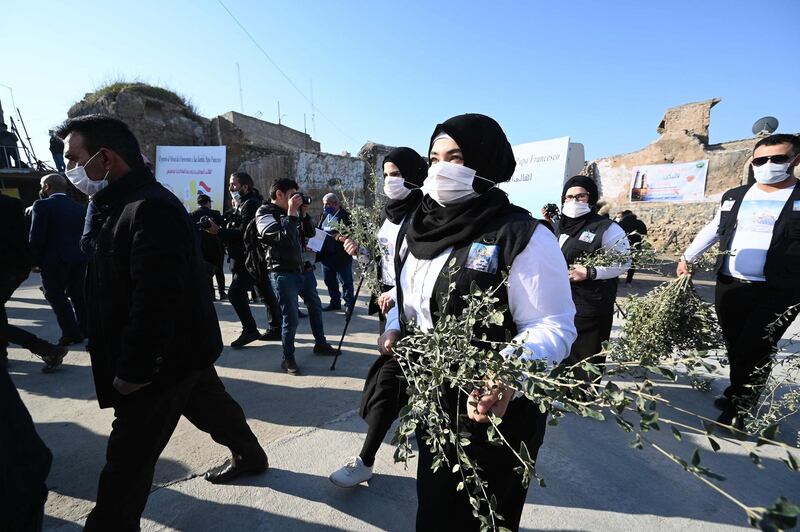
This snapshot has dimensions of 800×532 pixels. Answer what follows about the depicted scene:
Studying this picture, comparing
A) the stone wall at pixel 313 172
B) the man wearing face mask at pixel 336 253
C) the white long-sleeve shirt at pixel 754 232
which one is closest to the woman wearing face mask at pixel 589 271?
the white long-sleeve shirt at pixel 754 232

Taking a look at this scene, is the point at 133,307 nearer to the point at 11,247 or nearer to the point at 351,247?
the point at 11,247

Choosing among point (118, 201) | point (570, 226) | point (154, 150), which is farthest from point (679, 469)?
point (154, 150)

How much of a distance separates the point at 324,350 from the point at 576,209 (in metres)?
3.18

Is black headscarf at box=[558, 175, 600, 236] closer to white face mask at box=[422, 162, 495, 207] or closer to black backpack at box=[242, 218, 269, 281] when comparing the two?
white face mask at box=[422, 162, 495, 207]

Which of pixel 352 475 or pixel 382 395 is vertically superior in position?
pixel 382 395

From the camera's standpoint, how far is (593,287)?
3.21 m

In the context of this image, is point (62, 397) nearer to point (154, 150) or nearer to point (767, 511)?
point (767, 511)

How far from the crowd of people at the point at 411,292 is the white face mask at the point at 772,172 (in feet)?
0.03

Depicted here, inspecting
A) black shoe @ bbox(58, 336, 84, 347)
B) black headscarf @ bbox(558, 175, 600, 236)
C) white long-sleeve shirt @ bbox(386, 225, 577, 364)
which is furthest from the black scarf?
black shoe @ bbox(58, 336, 84, 347)

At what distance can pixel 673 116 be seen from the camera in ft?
50.5

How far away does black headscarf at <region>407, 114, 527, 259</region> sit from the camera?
1.50 metres

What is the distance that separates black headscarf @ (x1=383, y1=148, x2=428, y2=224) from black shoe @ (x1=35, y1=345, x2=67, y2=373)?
386 cm

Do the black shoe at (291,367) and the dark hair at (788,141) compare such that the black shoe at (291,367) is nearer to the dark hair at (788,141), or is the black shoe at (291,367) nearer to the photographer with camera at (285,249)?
the photographer with camera at (285,249)

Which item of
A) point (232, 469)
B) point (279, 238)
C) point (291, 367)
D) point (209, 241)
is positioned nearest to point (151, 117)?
point (209, 241)
